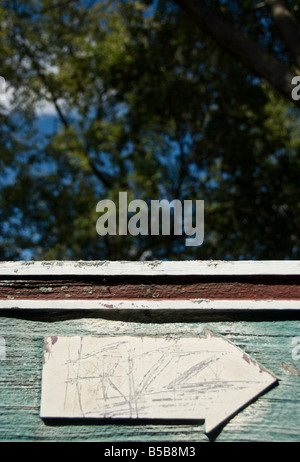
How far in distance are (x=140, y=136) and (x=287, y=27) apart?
526 centimetres

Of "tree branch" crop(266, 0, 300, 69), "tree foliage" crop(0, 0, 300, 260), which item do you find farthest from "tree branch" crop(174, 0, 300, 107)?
"tree foliage" crop(0, 0, 300, 260)

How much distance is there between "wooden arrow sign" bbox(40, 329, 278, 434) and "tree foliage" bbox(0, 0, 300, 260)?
8859 millimetres

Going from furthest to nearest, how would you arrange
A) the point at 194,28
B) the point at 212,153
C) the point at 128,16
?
1. the point at 212,153
2. the point at 128,16
3. the point at 194,28

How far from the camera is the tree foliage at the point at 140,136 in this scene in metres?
10.3

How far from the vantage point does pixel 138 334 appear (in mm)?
1484

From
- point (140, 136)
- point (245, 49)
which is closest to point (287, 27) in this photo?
point (245, 49)

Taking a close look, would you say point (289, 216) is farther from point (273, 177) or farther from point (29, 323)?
point (29, 323)

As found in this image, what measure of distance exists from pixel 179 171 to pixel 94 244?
253cm

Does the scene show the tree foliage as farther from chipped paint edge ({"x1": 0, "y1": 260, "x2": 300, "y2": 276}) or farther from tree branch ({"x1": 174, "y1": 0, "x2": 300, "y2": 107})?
chipped paint edge ({"x1": 0, "y1": 260, "x2": 300, "y2": 276})

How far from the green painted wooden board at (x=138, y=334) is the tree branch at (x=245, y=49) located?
493 cm

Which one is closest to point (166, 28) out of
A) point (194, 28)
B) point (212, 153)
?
point (194, 28)

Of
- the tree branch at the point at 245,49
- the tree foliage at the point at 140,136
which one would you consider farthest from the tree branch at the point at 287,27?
the tree foliage at the point at 140,136

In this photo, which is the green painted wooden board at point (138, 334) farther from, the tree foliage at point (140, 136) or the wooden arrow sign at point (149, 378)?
the tree foliage at point (140, 136)
